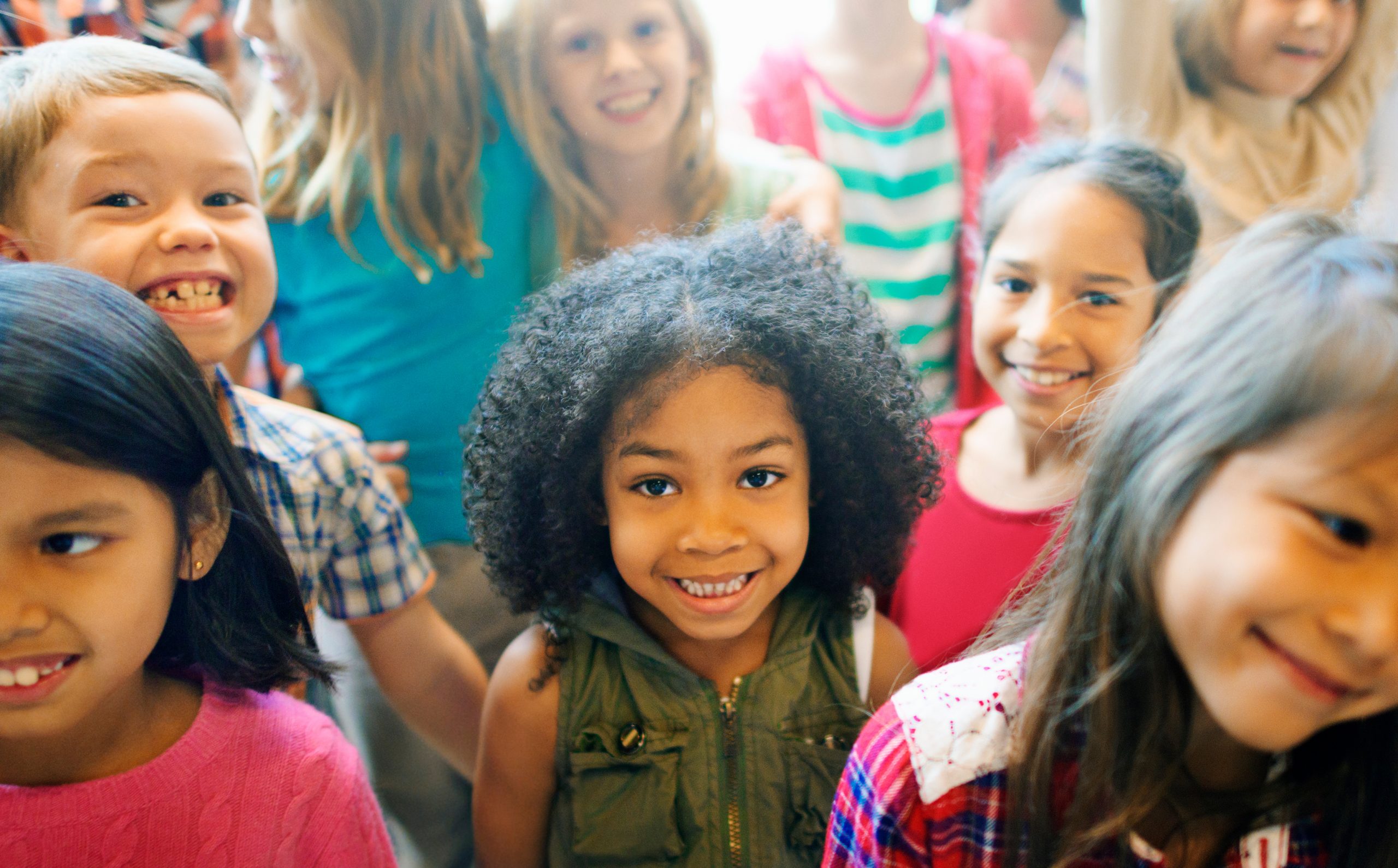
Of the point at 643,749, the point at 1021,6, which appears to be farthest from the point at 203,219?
the point at 1021,6

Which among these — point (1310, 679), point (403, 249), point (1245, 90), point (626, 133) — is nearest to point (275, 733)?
point (403, 249)

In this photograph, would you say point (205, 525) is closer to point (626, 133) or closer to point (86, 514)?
point (86, 514)

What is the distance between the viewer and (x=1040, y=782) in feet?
2.44

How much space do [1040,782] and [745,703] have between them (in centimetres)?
33

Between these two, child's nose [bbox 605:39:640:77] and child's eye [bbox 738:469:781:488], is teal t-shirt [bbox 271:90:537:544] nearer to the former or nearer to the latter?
child's nose [bbox 605:39:640:77]

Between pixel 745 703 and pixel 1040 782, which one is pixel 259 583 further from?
pixel 1040 782

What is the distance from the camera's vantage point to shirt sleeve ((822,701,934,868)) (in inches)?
30.8

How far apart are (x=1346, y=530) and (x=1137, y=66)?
43.9 inches

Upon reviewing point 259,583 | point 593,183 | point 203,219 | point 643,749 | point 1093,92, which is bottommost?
point 643,749

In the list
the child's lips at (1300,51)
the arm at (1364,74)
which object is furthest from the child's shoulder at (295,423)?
the arm at (1364,74)

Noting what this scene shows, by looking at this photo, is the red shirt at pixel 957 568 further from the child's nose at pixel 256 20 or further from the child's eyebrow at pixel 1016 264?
the child's nose at pixel 256 20

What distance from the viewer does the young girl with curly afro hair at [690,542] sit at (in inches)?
36.0

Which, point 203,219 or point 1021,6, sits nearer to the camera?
point 203,219

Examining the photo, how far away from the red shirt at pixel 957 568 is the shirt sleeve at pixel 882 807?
406 mm
